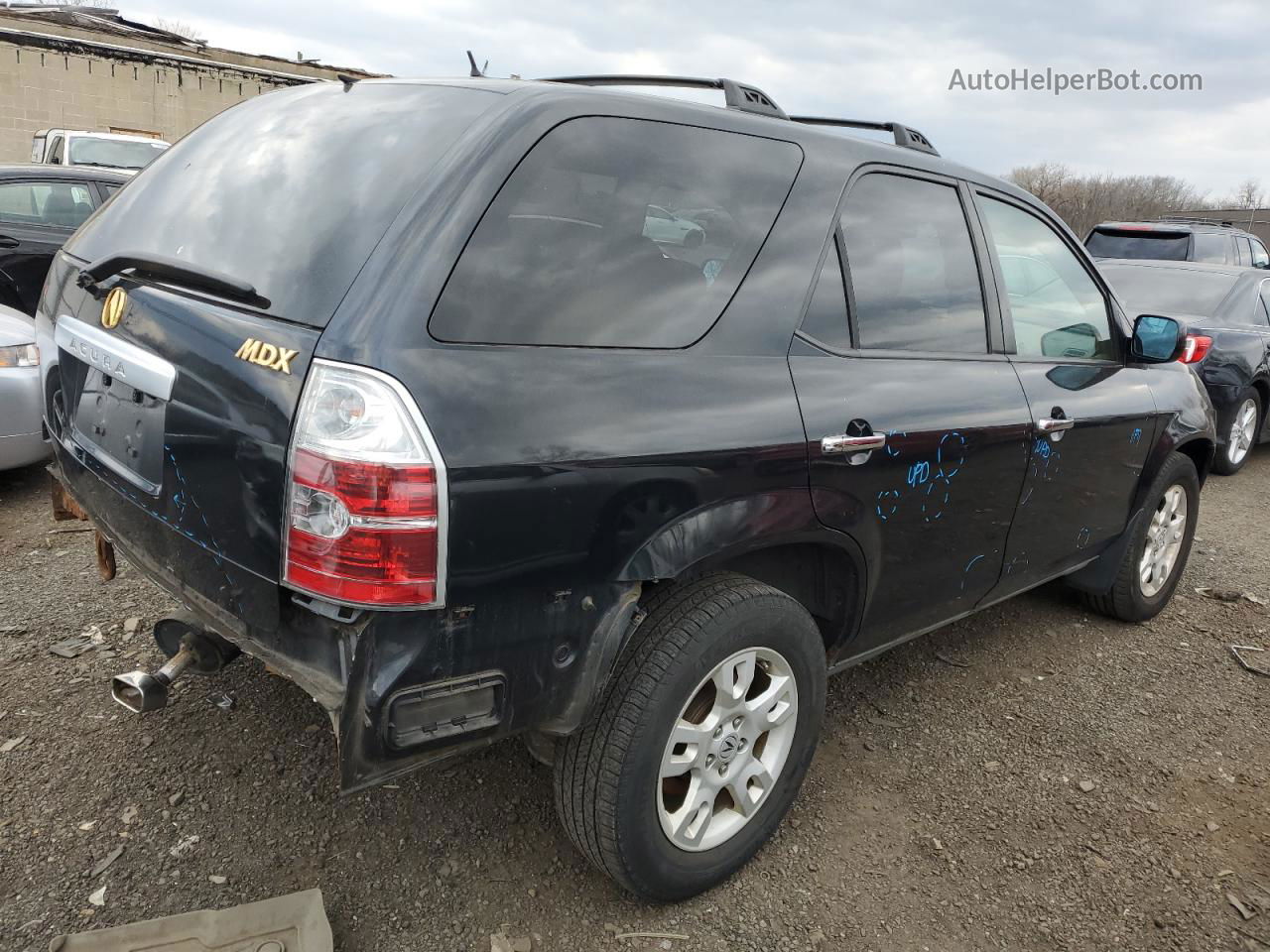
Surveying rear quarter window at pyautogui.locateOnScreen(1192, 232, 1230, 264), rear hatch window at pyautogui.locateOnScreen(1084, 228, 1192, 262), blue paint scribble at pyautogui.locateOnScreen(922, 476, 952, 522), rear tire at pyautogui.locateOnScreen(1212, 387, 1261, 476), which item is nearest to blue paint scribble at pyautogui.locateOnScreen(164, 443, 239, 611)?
blue paint scribble at pyautogui.locateOnScreen(922, 476, 952, 522)

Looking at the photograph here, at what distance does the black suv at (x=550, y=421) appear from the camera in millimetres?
1617

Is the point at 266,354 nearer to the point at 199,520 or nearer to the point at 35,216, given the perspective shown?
the point at 199,520

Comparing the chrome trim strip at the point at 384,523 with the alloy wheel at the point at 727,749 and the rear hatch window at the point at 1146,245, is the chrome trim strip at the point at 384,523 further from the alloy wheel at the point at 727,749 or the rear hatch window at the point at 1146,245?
the rear hatch window at the point at 1146,245

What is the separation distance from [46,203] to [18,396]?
3349 mm

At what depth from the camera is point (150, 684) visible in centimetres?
197

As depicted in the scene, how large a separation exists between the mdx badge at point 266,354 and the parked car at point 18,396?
323 centimetres

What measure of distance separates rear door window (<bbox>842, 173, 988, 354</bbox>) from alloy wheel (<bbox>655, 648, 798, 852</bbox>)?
0.94 metres

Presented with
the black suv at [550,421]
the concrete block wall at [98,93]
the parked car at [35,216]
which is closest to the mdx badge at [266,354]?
the black suv at [550,421]

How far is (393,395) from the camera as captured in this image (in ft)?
5.12

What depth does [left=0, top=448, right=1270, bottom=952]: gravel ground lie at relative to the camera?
215 cm

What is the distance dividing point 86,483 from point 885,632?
2.21m

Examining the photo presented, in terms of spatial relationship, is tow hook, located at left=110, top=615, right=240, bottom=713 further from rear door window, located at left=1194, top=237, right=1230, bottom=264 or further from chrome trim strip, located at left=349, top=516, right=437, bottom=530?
rear door window, located at left=1194, top=237, right=1230, bottom=264

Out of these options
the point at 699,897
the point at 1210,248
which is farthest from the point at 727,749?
the point at 1210,248

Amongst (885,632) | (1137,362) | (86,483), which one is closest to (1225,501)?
(1137,362)
